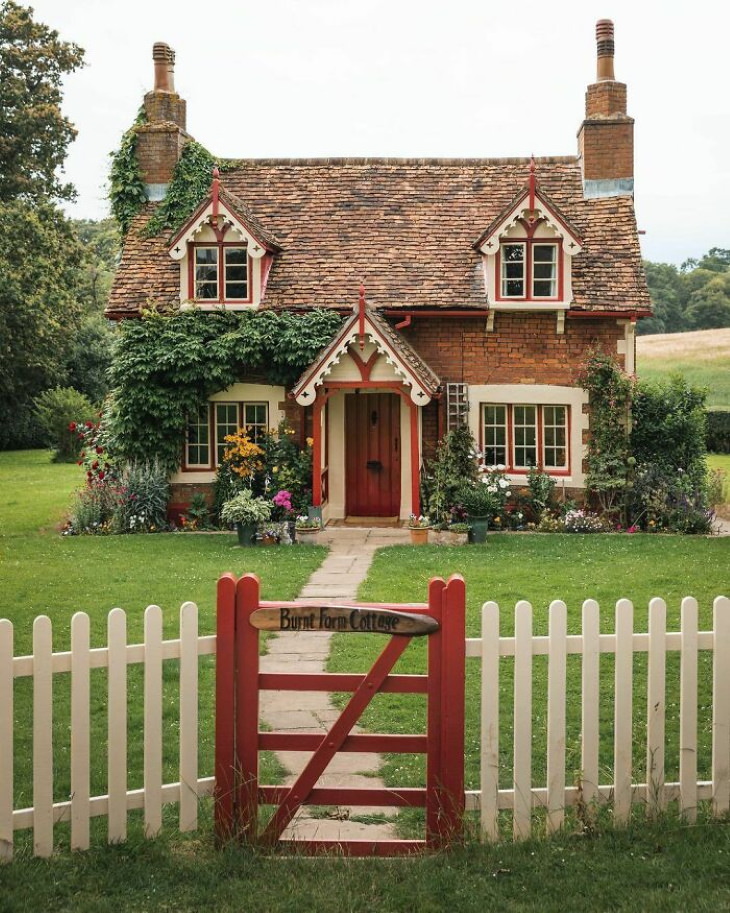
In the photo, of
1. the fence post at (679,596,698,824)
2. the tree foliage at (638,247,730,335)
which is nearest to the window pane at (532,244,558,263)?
the fence post at (679,596,698,824)

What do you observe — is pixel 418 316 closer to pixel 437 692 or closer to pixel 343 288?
pixel 343 288

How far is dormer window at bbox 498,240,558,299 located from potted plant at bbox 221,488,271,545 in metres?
5.99

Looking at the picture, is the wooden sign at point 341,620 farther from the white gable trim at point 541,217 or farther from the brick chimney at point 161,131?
the brick chimney at point 161,131

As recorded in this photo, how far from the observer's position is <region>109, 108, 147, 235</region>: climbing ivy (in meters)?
21.0

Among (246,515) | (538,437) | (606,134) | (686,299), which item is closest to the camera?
(246,515)

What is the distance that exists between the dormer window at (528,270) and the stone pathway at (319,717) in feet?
23.2

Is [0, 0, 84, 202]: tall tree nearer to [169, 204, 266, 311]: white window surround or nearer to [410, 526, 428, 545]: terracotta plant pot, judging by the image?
[169, 204, 266, 311]: white window surround

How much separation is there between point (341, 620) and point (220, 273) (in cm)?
1480

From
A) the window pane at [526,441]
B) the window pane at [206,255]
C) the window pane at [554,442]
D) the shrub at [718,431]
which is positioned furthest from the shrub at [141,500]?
the shrub at [718,431]

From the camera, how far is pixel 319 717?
→ 301 inches

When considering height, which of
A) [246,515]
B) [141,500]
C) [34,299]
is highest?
[34,299]

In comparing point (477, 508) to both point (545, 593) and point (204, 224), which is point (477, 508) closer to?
point (545, 593)

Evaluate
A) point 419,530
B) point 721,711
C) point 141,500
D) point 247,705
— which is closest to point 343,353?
point 419,530

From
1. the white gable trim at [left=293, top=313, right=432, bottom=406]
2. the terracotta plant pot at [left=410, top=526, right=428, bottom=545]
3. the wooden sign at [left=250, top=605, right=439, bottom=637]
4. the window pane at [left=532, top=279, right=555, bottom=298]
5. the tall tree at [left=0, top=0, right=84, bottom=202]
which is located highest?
the tall tree at [left=0, top=0, right=84, bottom=202]
